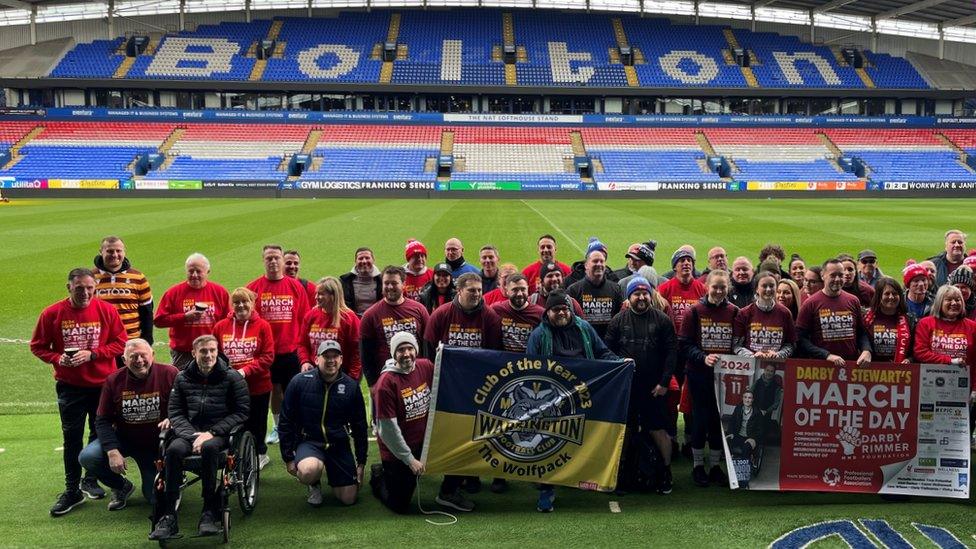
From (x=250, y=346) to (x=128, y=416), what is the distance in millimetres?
1247

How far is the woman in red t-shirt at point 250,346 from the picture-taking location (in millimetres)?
7055

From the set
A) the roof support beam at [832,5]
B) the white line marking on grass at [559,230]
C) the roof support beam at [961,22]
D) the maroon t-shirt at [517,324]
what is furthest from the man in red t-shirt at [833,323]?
the roof support beam at [961,22]

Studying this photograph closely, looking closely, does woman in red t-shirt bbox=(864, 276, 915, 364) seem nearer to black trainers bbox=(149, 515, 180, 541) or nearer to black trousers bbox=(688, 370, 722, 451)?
black trousers bbox=(688, 370, 722, 451)

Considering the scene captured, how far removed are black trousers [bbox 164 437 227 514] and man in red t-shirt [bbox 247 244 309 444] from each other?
2061 mm

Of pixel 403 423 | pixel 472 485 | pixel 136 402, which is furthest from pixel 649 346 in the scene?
pixel 136 402

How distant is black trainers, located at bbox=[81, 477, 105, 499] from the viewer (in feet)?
21.6

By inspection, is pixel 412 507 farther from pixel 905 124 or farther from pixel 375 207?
pixel 905 124

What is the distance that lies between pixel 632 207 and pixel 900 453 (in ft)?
114

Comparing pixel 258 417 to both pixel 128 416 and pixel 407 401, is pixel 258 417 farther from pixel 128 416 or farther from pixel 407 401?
pixel 407 401

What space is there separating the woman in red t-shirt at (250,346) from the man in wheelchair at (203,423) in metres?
0.84

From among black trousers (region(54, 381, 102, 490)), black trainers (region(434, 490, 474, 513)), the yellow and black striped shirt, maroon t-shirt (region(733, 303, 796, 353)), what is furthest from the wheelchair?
maroon t-shirt (region(733, 303, 796, 353))

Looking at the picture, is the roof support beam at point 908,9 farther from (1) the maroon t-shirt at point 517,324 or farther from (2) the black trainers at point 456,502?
(2) the black trainers at point 456,502

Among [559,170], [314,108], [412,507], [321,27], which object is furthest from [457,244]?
[321,27]

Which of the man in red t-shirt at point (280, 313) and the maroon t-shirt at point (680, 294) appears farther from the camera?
the maroon t-shirt at point (680, 294)
